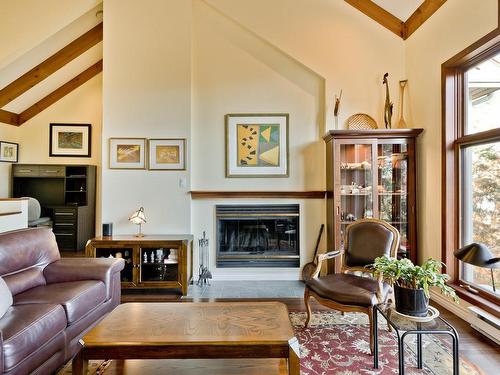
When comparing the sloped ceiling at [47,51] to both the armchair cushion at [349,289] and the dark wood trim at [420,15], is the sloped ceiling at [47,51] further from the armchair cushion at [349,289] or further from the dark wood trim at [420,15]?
the armchair cushion at [349,289]

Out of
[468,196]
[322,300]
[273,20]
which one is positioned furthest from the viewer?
[273,20]

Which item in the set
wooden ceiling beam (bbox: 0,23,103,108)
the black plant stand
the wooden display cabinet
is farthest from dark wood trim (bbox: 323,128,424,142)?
wooden ceiling beam (bbox: 0,23,103,108)

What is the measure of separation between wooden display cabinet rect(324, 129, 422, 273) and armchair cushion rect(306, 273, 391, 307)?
1.03 metres

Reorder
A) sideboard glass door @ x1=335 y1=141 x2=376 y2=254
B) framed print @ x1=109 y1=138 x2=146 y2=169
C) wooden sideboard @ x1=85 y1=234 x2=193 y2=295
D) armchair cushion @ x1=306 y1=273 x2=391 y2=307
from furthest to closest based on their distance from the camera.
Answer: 1. framed print @ x1=109 y1=138 x2=146 y2=169
2. sideboard glass door @ x1=335 y1=141 x2=376 y2=254
3. wooden sideboard @ x1=85 y1=234 x2=193 y2=295
4. armchair cushion @ x1=306 y1=273 x2=391 y2=307

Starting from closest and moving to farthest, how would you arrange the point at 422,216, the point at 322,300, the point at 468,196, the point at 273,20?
the point at 322,300 < the point at 468,196 < the point at 422,216 < the point at 273,20

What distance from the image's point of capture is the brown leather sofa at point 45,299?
1616mm

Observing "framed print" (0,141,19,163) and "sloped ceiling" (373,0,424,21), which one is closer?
"sloped ceiling" (373,0,424,21)

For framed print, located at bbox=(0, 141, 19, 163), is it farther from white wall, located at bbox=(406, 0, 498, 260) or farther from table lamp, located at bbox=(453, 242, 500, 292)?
table lamp, located at bbox=(453, 242, 500, 292)

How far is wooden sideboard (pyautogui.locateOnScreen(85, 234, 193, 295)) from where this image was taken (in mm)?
3471

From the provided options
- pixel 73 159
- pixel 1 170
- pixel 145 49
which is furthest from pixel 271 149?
pixel 1 170

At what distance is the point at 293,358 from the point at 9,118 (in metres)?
6.52

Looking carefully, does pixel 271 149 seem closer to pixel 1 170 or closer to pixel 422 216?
pixel 422 216

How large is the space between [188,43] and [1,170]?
4.38 m

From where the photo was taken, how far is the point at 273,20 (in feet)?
12.9
